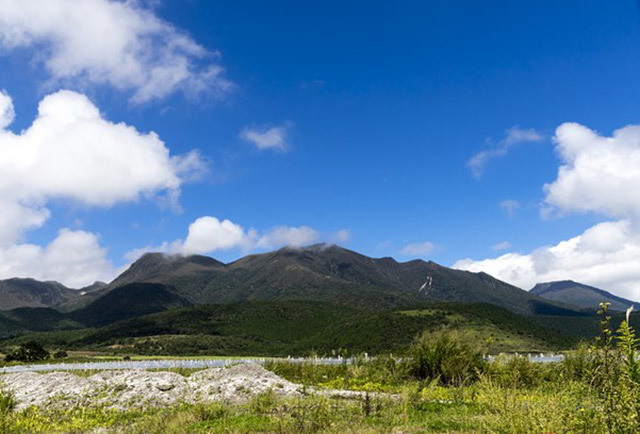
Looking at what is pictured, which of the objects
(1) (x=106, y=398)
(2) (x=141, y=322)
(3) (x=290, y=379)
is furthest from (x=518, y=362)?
(2) (x=141, y=322)

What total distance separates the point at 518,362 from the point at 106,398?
51.7ft

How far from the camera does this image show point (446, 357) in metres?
19.4

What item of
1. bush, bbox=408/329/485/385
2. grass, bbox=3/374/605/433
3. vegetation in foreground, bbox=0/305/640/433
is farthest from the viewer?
bush, bbox=408/329/485/385

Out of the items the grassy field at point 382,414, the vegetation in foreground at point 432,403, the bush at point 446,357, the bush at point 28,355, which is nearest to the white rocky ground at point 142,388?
the grassy field at point 382,414

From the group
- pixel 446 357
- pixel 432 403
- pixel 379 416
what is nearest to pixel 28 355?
pixel 446 357

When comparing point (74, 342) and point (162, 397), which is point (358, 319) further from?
point (162, 397)

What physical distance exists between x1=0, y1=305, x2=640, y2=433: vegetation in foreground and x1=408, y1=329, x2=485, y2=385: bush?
4 cm

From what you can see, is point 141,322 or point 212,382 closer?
point 212,382

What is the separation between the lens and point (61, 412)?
13.6m

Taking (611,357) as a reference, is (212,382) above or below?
below

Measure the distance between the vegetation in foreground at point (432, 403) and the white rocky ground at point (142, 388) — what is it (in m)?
1.53

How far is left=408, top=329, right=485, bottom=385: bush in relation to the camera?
750 inches

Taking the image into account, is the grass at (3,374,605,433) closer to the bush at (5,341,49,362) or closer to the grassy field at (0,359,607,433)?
the grassy field at (0,359,607,433)

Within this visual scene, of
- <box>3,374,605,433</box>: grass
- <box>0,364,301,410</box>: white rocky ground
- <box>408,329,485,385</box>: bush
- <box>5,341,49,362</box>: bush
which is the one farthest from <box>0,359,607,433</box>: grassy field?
<box>5,341,49,362</box>: bush
